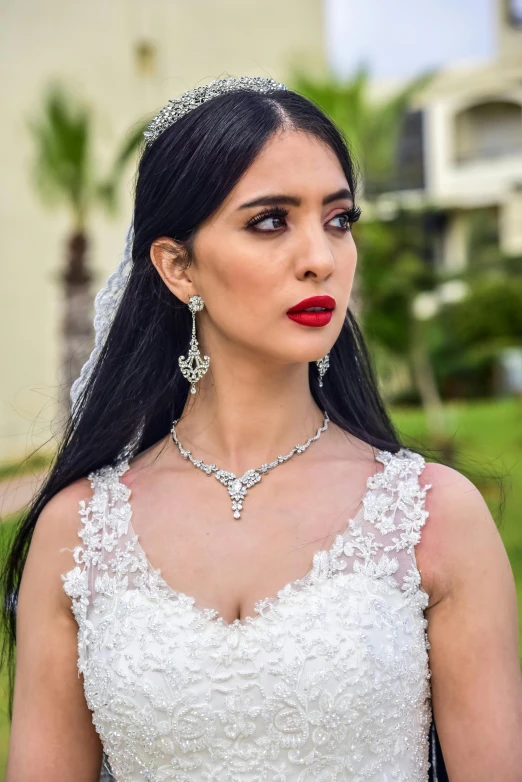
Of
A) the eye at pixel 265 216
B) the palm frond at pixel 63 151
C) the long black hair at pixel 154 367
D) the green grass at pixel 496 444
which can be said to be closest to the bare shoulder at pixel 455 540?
the long black hair at pixel 154 367

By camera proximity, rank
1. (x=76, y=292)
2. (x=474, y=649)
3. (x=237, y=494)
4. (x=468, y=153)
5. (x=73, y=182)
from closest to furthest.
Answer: (x=474, y=649) → (x=237, y=494) → (x=73, y=182) → (x=76, y=292) → (x=468, y=153)

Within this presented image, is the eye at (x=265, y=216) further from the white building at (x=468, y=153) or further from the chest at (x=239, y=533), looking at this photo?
the white building at (x=468, y=153)

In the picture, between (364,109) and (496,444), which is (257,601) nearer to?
(496,444)

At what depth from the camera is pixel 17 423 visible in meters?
15.3

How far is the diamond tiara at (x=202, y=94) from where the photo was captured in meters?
2.33

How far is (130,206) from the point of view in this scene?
1606 cm

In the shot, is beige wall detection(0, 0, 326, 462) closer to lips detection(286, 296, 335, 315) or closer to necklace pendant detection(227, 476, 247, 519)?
necklace pendant detection(227, 476, 247, 519)

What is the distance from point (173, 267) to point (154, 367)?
28 cm

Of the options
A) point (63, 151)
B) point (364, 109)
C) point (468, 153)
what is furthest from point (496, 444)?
point (468, 153)

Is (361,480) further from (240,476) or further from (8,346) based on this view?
(8,346)

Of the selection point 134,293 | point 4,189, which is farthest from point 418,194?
point 134,293

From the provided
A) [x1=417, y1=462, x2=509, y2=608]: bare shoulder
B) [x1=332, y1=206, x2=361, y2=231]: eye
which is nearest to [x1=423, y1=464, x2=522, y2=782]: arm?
[x1=417, y1=462, x2=509, y2=608]: bare shoulder

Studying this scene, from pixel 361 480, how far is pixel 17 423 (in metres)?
13.5

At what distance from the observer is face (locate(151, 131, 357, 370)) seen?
2.13 meters
